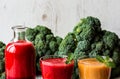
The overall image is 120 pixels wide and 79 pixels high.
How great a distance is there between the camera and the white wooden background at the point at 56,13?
1.80 metres

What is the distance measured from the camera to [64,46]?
4.52 feet

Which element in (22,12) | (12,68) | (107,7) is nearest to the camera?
(12,68)

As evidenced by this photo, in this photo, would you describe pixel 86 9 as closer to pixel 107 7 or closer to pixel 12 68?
pixel 107 7

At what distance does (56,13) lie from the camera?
1.89 m

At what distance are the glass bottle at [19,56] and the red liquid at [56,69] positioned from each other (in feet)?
0.20

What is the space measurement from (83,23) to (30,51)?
31 cm

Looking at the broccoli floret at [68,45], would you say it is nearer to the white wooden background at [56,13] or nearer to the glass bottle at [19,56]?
the glass bottle at [19,56]

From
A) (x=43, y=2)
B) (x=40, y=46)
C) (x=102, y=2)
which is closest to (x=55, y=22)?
(x=43, y=2)

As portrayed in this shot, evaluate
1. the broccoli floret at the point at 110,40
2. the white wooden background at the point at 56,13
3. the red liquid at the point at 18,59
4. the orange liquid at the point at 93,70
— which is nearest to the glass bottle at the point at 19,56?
the red liquid at the point at 18,59

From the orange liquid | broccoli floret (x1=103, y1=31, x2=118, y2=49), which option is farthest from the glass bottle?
broccoli floret (x1=103, y1=31, x2=118, y2=49)

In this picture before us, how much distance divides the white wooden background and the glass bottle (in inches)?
28.6

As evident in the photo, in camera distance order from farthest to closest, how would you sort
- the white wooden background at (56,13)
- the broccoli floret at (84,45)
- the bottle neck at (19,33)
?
the white wooden background at (56,13) < the broccoli floret at (84,45) < the bottle neck at (19,33)

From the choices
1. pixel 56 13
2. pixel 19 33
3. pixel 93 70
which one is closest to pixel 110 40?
pixel 93 70

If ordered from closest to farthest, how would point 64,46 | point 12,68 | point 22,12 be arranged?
point 12,68 → point 64,46 → point 22,12
